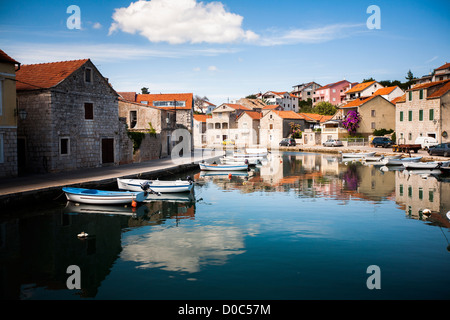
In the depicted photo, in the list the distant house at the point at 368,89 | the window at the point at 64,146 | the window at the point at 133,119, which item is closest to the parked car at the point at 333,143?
the distant house at the point at 368,89

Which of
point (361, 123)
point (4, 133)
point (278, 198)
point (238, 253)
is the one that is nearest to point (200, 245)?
point (238, 253)

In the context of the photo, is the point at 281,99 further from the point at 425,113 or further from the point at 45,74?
the point at 45,74

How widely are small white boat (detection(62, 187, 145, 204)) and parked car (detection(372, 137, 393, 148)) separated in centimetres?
4595

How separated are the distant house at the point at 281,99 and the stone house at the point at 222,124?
994 inches

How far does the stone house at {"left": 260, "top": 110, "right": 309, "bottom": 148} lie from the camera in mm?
75875

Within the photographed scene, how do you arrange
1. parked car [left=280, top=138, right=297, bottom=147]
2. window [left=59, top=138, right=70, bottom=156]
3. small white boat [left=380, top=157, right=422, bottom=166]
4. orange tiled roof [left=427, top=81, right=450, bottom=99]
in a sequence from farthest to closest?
parked car [left=280, top=138, right=297, bottom=147] → orange tiled roof [left=427, top=81, right=450, bottom=99] → small white boat [left=380, top=157, right=422, bottom=166] → window [left=59, top=138, right=70, bottom=156]

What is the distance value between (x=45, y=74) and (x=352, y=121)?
5249 cm

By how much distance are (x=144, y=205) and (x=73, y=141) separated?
386 inches

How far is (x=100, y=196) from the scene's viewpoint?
1816 centimetres

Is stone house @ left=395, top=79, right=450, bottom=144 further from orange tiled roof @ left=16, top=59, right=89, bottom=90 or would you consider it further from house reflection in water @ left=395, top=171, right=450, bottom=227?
orange tiled roof @ left=16, top=59, right=89, bottom=90

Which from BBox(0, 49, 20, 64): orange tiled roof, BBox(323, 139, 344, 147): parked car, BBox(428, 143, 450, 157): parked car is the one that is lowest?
BBox(428, 143, 450, 157): parked car

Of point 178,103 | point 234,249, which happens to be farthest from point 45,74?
point 178,103

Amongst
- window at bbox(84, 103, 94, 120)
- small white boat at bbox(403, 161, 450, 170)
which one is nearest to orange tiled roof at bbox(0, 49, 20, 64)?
window at bbox(84, 103, 94, 120)

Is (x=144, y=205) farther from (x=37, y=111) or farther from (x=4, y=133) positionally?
(x=37, y=111)
